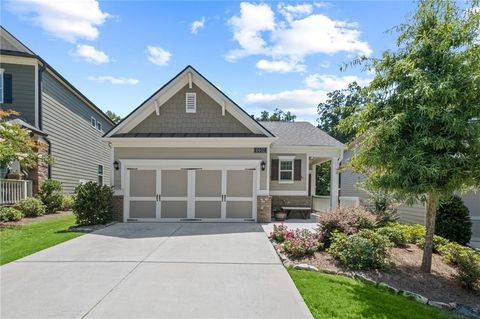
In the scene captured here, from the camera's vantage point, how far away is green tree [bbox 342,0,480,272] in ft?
18.9

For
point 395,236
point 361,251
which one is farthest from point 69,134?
point 395,236

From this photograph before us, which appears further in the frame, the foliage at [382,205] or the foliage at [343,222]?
the foliage at [382,205]

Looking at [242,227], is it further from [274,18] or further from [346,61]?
[274,18]

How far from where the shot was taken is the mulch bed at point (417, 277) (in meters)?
5.66

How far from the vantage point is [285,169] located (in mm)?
14336

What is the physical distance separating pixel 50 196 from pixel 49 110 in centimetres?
465

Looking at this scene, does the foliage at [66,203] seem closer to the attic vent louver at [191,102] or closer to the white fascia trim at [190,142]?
the white fascia trim at [190,142]

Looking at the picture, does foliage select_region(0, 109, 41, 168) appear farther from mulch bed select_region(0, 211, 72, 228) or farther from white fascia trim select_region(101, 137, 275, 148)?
white fascia trim select_region(101, 137, 275, 148)

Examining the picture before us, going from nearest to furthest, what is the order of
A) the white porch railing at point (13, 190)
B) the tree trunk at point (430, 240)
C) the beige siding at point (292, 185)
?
the tree trunk at point (430, 240), the white porch railing at point (13, 190), the beige siding at point (292, 185)

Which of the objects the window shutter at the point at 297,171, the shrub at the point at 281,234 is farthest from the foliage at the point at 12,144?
the window shutter at the point at 297,171

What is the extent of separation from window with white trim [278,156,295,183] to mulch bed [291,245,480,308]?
7082mm

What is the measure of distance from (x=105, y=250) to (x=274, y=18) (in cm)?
942

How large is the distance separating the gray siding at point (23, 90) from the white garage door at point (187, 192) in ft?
21.1

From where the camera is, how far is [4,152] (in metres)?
9.77
